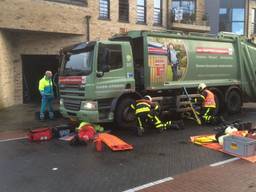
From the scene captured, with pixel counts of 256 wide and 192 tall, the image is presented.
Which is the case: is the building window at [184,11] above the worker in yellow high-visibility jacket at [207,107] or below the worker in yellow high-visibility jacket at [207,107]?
above

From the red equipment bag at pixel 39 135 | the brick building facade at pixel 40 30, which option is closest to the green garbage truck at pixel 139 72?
the red equipment bag at pixel 39 135

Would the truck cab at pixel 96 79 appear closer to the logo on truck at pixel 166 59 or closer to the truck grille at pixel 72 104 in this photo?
the truck grille at pixel 72 104

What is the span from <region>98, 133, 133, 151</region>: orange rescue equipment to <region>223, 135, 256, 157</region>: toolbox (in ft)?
7.11

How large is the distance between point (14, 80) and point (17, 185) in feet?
38.9

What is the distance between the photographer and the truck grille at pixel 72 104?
34.0 ft

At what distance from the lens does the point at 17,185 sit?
6.22 meters

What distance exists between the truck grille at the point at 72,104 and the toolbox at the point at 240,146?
4.17 metres

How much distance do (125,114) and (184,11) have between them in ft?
49.8

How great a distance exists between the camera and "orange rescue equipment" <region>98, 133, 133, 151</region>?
336 inches

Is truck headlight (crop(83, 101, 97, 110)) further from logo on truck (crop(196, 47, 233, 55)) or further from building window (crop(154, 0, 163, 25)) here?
building window (crop(154, 0, 163, 25))

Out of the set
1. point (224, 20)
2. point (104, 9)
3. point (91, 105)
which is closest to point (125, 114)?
point (91, 105)

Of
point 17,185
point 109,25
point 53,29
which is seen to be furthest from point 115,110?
point 109,25

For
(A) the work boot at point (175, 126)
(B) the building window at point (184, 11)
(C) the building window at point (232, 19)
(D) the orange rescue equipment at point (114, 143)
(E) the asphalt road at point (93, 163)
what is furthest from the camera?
(C) the building window at point (232, 19)

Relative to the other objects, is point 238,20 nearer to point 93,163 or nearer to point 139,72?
point 139,72
